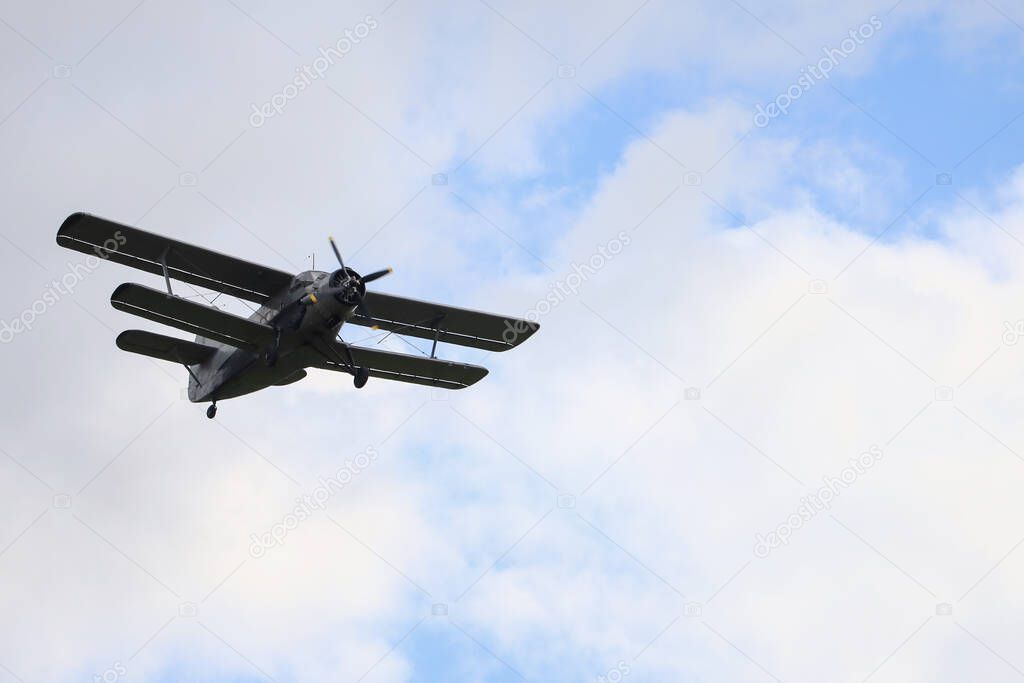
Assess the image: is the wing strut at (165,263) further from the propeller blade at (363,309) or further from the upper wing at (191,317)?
the propeller blade at (363,309)

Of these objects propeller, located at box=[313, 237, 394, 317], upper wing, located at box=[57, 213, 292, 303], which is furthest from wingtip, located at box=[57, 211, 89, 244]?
propeller, located at box=[313, 237, 394, 317]

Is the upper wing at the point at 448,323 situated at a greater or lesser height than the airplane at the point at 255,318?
lesser

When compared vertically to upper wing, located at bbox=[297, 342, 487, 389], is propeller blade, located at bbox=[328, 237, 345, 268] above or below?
above

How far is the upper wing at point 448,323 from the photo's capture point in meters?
45.6

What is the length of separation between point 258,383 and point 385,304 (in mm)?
5254

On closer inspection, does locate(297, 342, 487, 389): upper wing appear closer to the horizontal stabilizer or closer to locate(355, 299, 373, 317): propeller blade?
locate(355, 299, 373, 317): propeller blade

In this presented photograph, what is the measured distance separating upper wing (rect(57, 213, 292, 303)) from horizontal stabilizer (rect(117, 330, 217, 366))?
198 centimetres

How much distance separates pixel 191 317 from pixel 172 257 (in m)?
3.15

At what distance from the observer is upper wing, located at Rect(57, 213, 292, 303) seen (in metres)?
41.4

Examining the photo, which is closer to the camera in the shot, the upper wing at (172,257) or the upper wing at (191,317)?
the upper wing at (191,317)

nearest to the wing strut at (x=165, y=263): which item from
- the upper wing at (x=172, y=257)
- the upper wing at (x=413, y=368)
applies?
the upper wing at (x=172, y=257)

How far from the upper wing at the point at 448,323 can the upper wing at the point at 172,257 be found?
3942 mm

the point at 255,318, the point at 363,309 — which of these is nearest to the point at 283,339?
the point at 255,318

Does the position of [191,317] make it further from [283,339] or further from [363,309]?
[363,309]
